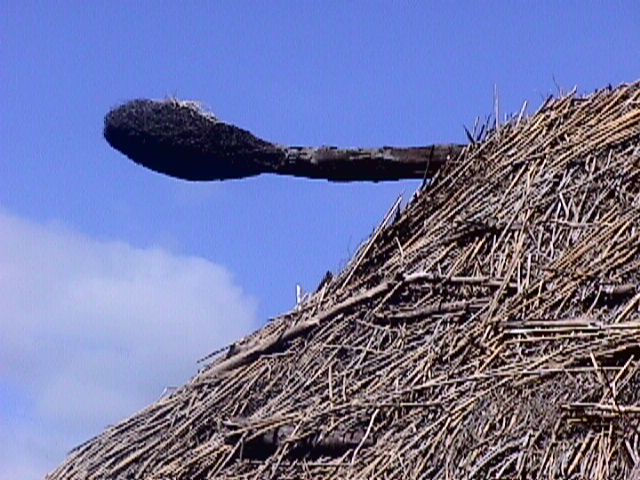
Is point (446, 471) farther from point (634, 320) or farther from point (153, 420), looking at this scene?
point (153, 420)

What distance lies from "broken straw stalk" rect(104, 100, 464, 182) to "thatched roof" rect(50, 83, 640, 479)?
1.66 feet

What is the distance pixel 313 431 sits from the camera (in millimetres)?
4227

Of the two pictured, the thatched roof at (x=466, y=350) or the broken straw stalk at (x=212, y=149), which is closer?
the thatched roof at (x=466, y=350)

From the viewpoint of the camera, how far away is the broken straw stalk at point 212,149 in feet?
19.8

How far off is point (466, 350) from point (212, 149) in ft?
7.67

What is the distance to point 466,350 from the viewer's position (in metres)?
4.13

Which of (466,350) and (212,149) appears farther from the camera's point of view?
(212,149)

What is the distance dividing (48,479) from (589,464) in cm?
300

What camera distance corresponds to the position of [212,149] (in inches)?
240

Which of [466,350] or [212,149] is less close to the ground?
[212,149]

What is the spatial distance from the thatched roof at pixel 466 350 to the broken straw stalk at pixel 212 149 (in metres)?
0.50

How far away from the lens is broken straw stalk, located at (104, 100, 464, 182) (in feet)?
19.8

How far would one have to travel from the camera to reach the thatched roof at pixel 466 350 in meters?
3.55

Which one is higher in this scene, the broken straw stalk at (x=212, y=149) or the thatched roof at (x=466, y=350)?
the broken straw stalk at (x=212, y=149)
